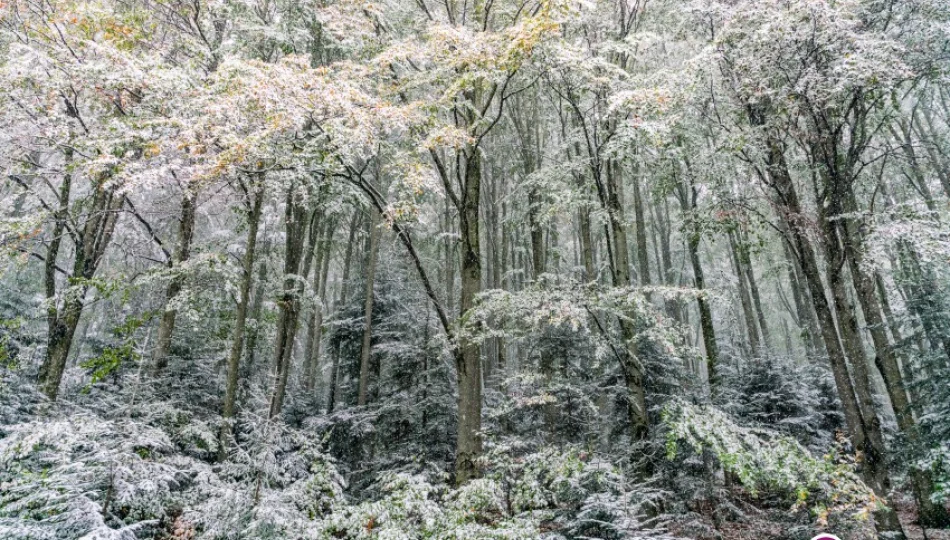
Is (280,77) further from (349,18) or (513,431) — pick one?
(513,431)

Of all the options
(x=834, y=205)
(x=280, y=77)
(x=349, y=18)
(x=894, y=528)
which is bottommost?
(x=894, y=528)

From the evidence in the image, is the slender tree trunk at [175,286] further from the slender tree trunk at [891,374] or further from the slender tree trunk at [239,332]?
the slender tree trunk at [891,374]

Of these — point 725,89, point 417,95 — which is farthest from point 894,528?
point 417,95

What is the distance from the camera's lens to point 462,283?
929 cm

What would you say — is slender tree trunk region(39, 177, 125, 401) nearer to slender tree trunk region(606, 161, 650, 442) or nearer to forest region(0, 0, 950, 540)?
forest region(0, 0, 950, 540)

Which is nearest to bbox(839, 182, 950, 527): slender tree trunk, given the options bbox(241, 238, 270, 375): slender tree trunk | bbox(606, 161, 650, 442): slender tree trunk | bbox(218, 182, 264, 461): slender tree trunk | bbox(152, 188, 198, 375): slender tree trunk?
bbox(606, 161, 650, 442): slender tree trunk

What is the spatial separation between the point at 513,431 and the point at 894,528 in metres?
7.92

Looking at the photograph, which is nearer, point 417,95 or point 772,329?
point 417,95

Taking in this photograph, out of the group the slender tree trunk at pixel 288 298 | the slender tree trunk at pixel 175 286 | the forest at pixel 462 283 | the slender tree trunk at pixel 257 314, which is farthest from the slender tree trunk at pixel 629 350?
the slender tree trunk at pixel 175 286

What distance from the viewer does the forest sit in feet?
18.9

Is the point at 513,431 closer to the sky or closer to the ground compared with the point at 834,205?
closer to the ground

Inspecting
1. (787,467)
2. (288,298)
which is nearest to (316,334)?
(288,298)

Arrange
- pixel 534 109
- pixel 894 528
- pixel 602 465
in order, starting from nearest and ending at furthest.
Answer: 1. pixel 602 465
2. pixel 894 528
3. pixel 534 109

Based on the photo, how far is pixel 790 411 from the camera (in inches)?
484
